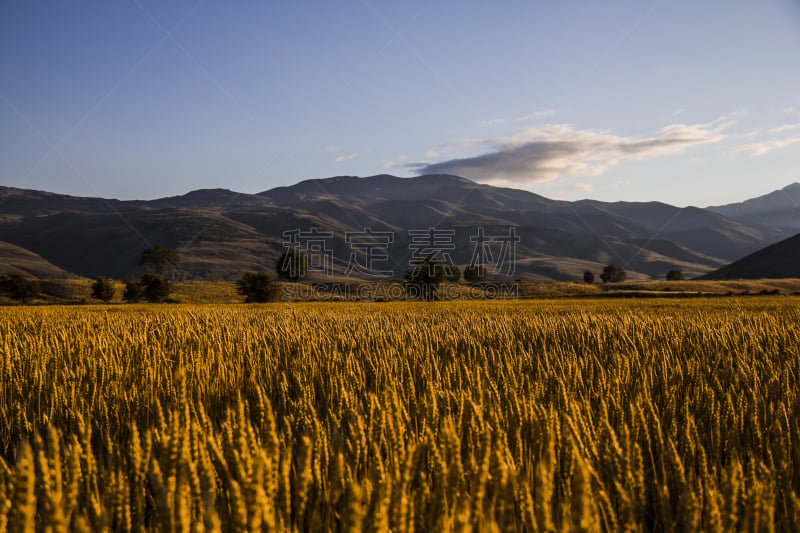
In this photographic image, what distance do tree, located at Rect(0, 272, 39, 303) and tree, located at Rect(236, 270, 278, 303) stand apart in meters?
24.6

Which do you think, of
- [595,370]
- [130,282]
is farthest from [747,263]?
[595,370]

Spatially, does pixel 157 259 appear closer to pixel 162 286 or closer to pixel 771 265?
pixel 162 286

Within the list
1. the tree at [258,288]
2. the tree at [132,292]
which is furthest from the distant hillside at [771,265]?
the tree at [132,292]

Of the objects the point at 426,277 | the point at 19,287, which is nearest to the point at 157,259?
the point at 19,287

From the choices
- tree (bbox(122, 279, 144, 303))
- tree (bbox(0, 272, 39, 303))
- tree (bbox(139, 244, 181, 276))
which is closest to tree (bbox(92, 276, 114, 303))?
tree (bbox(122, 279, 144, 303))

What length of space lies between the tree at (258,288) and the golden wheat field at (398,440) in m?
51.5

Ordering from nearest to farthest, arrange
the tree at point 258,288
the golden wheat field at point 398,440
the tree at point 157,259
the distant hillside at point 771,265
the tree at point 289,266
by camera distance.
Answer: the golden wheat field at point 398,440, the tree at point 258,288, the tree at point 289,266, the tree at point 157,259, the distant hillside at point 771,265

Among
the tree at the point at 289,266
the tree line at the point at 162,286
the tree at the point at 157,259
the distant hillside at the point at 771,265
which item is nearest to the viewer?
the tree line at the point at 162,286

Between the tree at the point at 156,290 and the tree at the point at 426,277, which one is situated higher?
the tree at the point at 426,277

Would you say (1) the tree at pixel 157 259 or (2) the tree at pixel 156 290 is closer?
(2) the tree at pixel 156 290

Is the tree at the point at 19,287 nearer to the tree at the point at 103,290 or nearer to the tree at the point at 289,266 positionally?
the tree at the point at 103,290

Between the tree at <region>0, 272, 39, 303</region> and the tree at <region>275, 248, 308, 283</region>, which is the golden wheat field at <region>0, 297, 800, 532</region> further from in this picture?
the tree at <region>275, 248, 308, 283</region>

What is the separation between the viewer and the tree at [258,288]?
56.3 metres

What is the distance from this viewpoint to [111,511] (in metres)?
1.57
